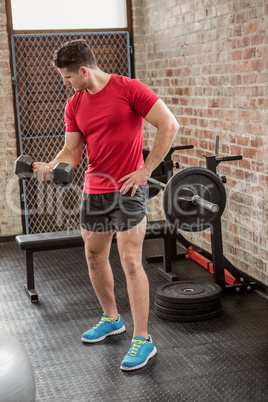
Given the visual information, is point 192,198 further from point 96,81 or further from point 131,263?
point 96,81

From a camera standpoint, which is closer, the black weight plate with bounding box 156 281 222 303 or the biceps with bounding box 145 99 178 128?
the biceps with bounding box 145 99 178 128

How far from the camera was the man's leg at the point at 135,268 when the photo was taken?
233cm

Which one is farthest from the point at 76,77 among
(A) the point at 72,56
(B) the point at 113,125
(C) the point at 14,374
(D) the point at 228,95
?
(D) the point at 228,95

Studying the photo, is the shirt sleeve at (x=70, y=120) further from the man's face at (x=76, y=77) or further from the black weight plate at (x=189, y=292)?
the black weight plate at (x=189, y=292)

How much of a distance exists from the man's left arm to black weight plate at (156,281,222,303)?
784mm

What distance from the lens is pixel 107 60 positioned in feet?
15.2

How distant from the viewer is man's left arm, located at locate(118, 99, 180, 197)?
2217 mm

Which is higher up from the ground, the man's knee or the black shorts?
the black shorts

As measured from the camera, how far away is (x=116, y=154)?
231 cm

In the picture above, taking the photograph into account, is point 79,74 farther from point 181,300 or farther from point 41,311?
point 41,311

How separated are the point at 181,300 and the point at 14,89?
243 cm

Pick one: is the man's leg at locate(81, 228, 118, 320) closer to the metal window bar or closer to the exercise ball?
the exercise ball

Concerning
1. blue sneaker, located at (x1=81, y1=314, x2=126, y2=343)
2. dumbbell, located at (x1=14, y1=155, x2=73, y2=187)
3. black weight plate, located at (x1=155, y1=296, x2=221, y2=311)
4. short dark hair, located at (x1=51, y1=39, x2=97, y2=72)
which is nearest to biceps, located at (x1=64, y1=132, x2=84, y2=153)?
dumbbell, located at (x1=14, y1=155, x2=73, y2=187)

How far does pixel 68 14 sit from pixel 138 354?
304cm
